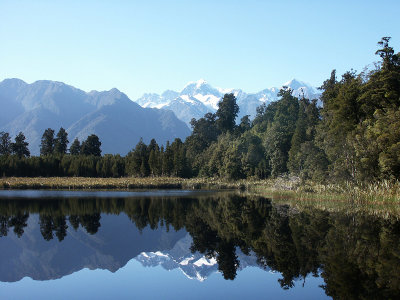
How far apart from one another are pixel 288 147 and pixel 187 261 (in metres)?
69.9

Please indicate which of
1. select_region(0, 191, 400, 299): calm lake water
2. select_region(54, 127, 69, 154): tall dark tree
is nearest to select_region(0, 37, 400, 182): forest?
select_region(54, 127, 69, 154): tall dark tree

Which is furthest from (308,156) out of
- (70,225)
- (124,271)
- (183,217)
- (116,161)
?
(116,161)

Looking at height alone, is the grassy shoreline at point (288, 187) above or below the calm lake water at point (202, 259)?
above

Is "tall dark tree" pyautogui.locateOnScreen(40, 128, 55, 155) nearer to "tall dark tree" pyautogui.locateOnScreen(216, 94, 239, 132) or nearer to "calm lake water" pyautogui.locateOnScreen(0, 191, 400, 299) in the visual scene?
"tall dark tree" pyautogui.locateOnScreen(216, 94, 239, 132)

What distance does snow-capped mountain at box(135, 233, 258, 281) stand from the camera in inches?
504

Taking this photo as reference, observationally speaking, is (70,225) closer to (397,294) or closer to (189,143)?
(397,294)

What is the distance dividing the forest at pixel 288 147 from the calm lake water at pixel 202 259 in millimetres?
14999

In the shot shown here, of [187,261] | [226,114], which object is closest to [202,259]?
[187,261]

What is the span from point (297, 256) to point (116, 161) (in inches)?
3347

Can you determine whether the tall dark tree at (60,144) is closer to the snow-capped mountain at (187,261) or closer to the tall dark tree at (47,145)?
the tall dark tree at (47,145)

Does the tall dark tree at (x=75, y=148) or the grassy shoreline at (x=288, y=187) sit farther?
the tall dark tree at (x=75, y=148)

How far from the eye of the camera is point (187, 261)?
1329cm

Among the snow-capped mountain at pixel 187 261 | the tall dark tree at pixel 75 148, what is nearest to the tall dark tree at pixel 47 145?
the tall dark tree at pixel 75 148

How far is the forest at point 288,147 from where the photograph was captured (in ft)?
121
